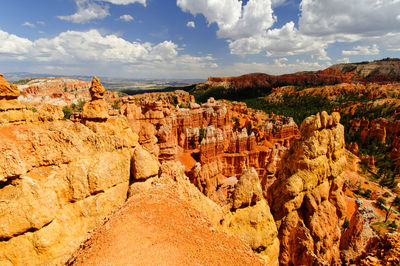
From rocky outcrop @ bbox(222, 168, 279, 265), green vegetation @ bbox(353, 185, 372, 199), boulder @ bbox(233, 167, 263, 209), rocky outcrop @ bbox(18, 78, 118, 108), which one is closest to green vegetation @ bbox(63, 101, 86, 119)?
rocky outcrop @ bbox(18, 78, 118, 108)

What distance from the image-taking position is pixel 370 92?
10300cm

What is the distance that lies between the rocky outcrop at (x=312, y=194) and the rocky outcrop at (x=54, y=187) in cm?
987

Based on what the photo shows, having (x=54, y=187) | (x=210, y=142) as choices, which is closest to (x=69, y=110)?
(x=210, y=142)

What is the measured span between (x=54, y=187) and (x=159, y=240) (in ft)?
15.6

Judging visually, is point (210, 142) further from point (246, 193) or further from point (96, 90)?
point (246, 193)

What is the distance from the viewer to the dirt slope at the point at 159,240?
520cm

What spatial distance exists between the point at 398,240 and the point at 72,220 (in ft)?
40.6

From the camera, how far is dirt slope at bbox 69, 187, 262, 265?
17.0ft

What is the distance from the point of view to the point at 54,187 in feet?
24.3

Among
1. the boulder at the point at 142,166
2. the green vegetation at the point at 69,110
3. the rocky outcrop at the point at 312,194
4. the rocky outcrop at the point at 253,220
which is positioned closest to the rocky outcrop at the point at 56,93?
the green vegetation at the point at 69,110

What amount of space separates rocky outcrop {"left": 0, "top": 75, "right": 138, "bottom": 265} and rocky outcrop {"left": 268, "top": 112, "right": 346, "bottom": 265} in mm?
9874

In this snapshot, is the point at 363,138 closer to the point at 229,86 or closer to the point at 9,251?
the point at 9,251

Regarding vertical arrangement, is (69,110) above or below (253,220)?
above

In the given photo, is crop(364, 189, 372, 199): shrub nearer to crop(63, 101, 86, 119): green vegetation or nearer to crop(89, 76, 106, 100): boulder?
crop(89, 76, 106, 100): boulder
